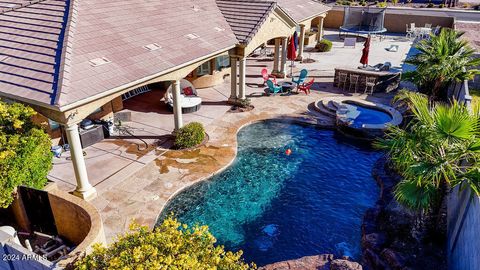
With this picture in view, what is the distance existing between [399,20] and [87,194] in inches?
1654

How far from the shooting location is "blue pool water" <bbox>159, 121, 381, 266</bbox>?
42.0 feet

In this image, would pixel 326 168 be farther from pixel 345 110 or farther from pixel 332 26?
pixel 332 26

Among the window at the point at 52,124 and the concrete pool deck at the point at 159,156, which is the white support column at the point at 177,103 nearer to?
the concrete pool deck at the point at 159,156

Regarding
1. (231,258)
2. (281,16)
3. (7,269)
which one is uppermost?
(281,16)

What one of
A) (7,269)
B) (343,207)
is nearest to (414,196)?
(343,207)

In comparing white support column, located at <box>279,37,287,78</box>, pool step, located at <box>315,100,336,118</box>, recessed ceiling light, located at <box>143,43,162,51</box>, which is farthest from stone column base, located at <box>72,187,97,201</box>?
white support column, located at <box>279,37,287,78</box>

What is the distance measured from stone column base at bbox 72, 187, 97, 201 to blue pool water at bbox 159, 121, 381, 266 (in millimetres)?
3020

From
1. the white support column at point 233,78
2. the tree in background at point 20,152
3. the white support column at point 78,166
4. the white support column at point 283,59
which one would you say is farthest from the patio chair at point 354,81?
the tree in background at point 20,152

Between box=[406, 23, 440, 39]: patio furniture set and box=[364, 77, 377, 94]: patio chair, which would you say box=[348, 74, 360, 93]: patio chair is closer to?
box=[364, 77, 377, 94]: patio chair

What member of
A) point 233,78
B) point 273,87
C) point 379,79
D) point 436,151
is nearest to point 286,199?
point 436,151

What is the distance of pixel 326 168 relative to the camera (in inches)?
680

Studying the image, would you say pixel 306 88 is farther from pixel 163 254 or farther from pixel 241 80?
pixel 163 254

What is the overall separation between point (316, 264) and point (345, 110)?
12.6 m

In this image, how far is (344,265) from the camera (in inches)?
426
